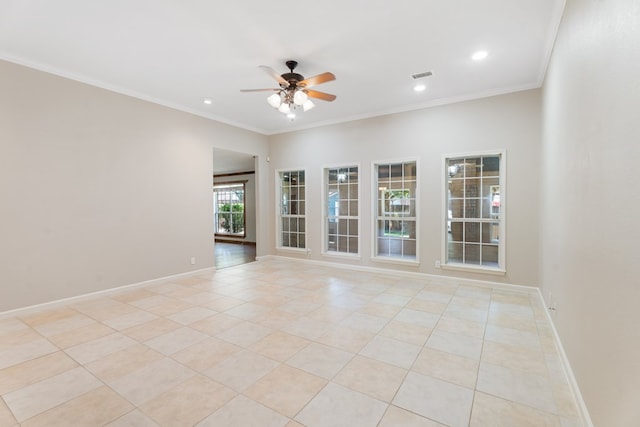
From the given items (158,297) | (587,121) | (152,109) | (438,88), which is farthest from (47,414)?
(438,88)

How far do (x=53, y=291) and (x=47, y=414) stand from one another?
2.67 meters

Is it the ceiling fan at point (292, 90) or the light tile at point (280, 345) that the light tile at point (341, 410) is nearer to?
the light tile at point (280, 345)

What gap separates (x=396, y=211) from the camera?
579 cm

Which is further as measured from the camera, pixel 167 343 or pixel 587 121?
pixel 167 343

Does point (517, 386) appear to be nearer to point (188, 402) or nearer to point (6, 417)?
point (188, 402)

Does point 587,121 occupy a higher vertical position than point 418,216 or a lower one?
higher

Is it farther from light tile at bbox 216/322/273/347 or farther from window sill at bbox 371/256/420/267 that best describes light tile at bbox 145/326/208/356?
window sill at bbox 371/256/420/267

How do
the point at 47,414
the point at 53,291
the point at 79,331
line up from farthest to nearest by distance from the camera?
1. the point at 53,291
2. the point at 79,331
3. the point at 47,414

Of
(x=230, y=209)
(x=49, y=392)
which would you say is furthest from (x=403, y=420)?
(x=230, y=209)

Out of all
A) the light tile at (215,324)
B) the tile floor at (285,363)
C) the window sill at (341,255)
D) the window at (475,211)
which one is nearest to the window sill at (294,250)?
the window sill at (341,255)

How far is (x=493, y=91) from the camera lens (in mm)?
4602

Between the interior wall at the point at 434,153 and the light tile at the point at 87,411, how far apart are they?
460 cm

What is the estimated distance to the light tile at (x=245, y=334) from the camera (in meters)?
2.93

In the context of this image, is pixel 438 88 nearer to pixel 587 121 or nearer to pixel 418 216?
pixel 418 216
